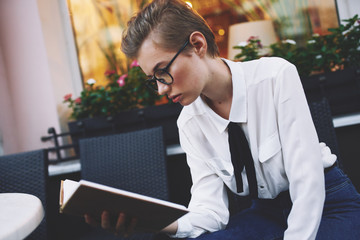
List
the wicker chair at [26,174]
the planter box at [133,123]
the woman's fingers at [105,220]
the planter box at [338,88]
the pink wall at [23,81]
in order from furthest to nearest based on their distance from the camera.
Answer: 1. the pink wall at [23,81]
2. the planter box at [133,123]
3. the planter box at [338,88]
4. the wicker chair at [26,174]
5. the woman's fingers at [105,220]

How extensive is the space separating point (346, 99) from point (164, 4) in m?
1.44

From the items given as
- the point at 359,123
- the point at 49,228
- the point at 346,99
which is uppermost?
the point at 346,99

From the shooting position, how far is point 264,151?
44.2 inches

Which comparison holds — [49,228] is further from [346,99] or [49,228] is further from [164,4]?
[346,99]

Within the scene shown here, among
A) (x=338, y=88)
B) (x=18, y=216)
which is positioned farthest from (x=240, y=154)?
(x=338, y=88)

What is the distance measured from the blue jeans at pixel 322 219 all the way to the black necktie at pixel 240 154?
0.11m

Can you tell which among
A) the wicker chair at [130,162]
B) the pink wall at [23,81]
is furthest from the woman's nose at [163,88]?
the pink wall at [23,81]

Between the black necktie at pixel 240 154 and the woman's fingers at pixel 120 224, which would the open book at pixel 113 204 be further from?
the black necktie at pixel 240 154

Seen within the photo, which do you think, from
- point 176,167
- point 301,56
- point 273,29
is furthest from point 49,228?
point 273,29

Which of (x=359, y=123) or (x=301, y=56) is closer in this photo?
(x=359, y=123)

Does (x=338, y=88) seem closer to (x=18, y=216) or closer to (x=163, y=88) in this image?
(x=163, y=88)

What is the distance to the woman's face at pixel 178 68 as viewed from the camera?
3.49 feet

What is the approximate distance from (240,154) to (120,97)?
132 cm

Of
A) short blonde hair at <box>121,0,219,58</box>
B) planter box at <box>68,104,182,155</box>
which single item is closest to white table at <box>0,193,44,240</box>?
short blonde hair at <box>121,0,219,58</box>
